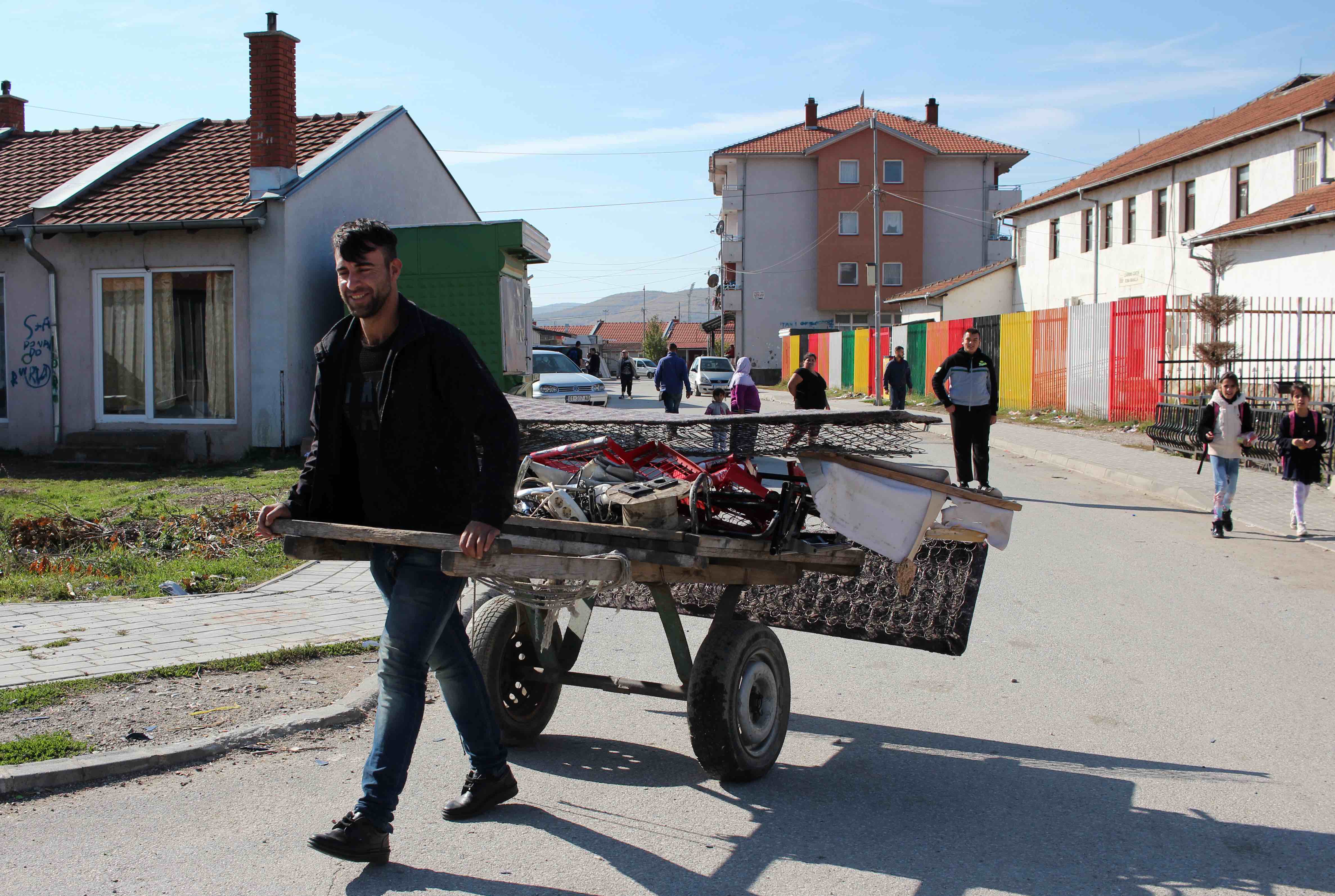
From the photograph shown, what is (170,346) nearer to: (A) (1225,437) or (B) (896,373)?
(B) (896,373)

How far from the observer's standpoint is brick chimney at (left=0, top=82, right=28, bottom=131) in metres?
23.2

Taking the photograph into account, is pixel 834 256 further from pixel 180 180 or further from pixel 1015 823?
pixel 1015 823

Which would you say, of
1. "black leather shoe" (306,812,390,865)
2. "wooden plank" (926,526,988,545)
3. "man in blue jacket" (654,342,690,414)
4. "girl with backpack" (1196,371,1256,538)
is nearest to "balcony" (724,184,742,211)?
"man in blue jacket" (654,342,690,414)

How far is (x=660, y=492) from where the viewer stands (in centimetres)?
393

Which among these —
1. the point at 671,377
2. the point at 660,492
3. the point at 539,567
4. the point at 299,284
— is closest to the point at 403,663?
the point at 539,567

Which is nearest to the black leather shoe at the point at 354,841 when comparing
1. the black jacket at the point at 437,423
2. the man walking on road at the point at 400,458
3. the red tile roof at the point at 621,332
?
the man walking on road at the point at 400,458

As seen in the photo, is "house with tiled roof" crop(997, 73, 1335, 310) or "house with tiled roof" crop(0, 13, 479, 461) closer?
"house with tiled roof" crop(0, 13, 479, 461)

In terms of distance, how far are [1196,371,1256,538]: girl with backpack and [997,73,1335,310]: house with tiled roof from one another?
39.8 feet

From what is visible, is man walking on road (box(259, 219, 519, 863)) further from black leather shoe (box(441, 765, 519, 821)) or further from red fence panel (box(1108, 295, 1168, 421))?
red fence panel (box(1108, 295, 1168, 421))

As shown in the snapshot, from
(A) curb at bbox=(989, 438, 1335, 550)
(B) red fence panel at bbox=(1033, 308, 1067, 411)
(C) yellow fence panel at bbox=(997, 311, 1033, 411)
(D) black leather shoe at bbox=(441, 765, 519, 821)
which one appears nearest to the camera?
(D) black leather shoe at bbox=(441, 765, 519, 821)

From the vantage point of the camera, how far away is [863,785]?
4.34 metres

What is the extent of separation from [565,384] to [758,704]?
2314 cm

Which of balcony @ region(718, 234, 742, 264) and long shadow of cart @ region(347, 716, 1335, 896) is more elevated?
balcony @ region(718, 234, 742, 264)

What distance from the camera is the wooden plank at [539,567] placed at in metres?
3.23
